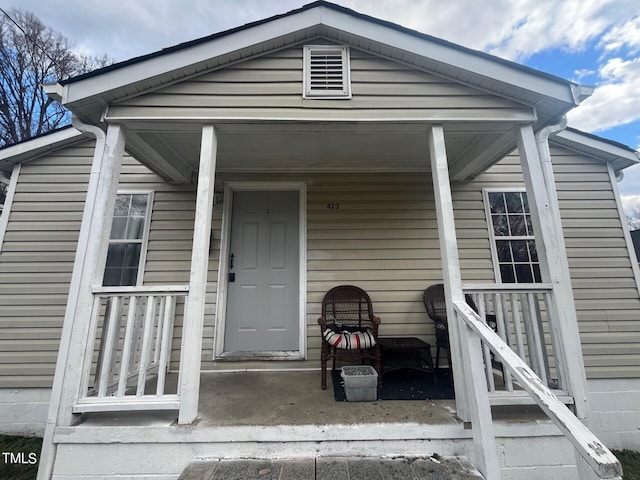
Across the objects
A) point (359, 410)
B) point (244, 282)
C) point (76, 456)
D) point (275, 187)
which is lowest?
point (76, 456)

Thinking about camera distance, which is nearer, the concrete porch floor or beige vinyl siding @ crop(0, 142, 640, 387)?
the concrete porch floor

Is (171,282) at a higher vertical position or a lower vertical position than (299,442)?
higher

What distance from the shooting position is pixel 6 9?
270 inches

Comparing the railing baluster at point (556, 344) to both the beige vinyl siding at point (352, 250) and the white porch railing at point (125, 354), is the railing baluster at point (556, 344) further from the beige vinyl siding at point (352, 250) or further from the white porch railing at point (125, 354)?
the white porch railing at point (125, 354)

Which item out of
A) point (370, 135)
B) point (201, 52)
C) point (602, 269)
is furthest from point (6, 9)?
point (602, 269)

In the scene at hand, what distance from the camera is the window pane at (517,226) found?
339cm

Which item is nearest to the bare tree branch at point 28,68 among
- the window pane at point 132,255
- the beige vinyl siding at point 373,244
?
the window pane at point 132,255

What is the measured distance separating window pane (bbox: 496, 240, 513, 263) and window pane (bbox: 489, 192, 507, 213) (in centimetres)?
40

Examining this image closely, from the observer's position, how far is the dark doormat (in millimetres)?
2174

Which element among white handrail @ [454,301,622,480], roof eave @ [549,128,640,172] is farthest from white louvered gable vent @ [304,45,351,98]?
roof eave @ [549,128,640,172]

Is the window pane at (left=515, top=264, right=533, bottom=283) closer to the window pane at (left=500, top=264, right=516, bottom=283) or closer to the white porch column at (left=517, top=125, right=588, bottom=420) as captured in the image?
the window pane at (left=500, top=264, right=516, bottom=283)

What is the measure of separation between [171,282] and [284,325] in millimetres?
1383

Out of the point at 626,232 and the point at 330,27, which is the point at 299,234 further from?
the point at 626,232

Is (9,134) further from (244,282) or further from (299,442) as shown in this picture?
(299,442)
